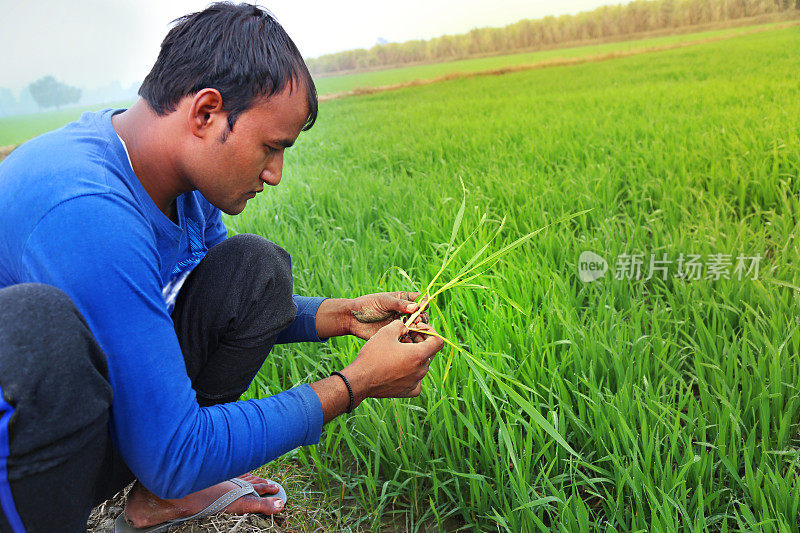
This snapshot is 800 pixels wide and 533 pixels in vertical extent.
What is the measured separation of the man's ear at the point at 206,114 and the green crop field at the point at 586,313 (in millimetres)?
700

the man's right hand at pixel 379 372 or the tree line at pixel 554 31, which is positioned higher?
the tree line at pixel 554 31

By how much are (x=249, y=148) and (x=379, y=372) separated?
1.59 feet

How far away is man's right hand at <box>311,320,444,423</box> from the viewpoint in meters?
1.07

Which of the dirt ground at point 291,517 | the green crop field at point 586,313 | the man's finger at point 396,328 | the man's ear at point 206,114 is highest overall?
the man's ear at point 206,114

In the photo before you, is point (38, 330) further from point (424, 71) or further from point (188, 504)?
point (424, 71)

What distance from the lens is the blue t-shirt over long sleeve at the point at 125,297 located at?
2.72ft

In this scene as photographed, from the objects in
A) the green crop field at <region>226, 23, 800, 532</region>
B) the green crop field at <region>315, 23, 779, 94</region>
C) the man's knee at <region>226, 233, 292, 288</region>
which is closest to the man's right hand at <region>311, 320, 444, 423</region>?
the green crop field at <region>226, 23, 800, 532</region>

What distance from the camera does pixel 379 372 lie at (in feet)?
3.59

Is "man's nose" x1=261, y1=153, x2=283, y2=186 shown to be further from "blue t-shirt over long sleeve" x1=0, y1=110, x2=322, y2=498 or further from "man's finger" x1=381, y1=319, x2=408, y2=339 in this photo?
"man's finger" x1=381, y1=319, x2=408, y2=339

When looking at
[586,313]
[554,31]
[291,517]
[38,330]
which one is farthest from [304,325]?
[554,31]

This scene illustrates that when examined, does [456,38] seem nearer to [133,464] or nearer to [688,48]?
[688,48]

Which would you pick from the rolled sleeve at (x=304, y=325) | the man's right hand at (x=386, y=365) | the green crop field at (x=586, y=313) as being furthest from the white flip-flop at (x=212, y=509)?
the man's right hand at (x=386, y=365)

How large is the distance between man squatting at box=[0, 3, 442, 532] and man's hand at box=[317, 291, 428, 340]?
0.06 feet

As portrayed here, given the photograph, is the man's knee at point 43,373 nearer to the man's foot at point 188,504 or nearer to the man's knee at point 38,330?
the man's knee at point 38,330
